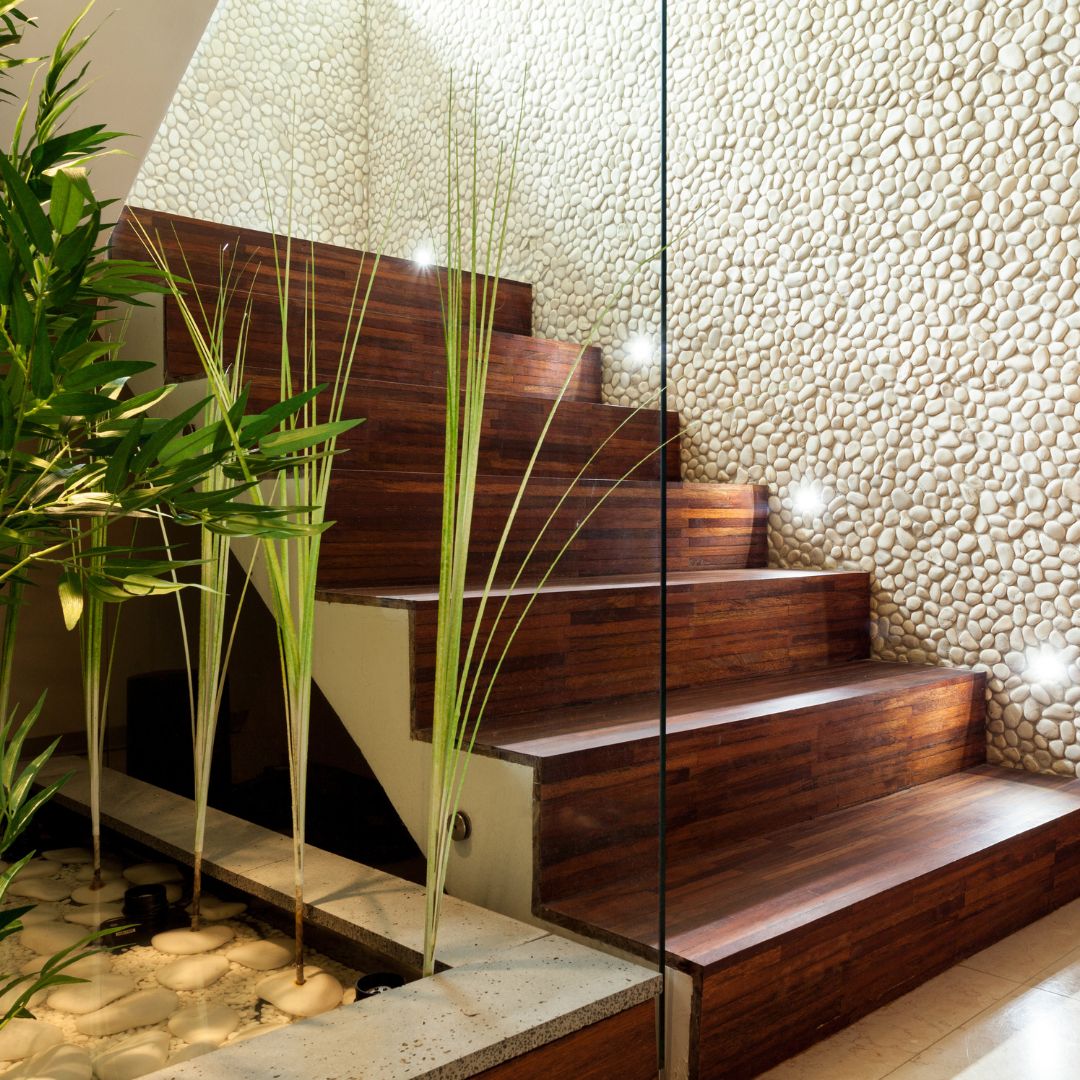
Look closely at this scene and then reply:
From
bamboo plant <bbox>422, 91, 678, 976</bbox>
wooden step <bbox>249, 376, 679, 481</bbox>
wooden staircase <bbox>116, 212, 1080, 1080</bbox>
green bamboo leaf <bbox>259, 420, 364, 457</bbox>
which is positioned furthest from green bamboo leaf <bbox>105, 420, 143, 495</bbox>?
wooden staircase <bbox>116, 212, 1080, 1080</bbox>

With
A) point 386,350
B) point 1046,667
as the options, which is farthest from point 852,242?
point 386,350

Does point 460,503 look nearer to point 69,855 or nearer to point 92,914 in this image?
point 92,914

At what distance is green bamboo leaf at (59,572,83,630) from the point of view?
79cm

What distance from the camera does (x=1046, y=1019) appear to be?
1.57 metres

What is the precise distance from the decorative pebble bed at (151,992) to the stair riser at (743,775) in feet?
1.26

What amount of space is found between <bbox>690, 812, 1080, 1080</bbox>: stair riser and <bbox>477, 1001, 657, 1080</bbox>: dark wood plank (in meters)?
0.06

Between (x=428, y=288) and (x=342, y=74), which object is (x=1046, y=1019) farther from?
(x=342, y=74)

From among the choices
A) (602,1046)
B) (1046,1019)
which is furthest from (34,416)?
(1046,1019)

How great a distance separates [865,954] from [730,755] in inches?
14.7

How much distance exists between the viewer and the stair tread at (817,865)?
141cm

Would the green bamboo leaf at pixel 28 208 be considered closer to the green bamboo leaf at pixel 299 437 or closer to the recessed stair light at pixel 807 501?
the green bamboo leaf at pixel 299 437

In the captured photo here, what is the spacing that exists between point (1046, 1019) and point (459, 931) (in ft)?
2.83

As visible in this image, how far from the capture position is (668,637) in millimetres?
2186

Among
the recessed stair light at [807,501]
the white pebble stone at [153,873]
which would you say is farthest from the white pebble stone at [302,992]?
the recessed stair light at [807,501]
